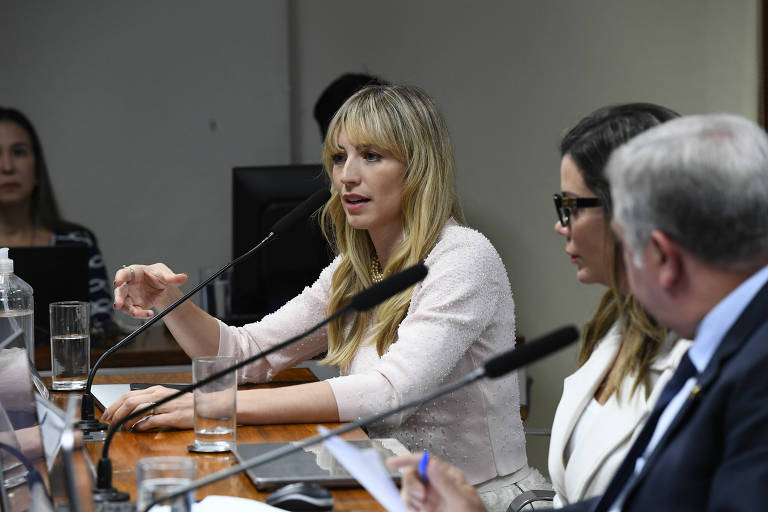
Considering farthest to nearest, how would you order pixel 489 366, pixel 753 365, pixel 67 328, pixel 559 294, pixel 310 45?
pixel 310 45 → pixel 559 294 → pixel 67 328 → pixel 489 366 → pixel 753 365

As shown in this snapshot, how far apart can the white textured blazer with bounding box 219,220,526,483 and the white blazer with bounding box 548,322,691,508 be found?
33 centimetres

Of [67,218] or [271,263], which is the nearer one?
[271,263]

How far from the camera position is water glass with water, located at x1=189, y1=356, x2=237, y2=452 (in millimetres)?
1580

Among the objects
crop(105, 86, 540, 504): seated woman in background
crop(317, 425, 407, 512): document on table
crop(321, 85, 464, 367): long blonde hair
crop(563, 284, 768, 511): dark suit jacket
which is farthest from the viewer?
crop(321, 85, 464, 367): long blonde hair

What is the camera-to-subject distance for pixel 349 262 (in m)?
2.25

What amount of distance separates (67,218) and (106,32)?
806 mm

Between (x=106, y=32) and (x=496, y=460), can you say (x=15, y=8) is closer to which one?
(x=106, y=32)

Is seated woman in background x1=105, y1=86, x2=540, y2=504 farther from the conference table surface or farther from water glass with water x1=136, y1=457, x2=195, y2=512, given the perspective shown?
water glass with water x1=136, y1=457, x2=195, y2=512

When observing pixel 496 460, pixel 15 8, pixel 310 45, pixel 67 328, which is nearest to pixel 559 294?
pixel 310 45

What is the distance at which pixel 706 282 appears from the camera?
0.99 metres

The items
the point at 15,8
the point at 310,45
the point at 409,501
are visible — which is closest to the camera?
the point at 409,501

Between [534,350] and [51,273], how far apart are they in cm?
203

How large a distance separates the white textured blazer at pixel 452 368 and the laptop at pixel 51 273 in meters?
1.05

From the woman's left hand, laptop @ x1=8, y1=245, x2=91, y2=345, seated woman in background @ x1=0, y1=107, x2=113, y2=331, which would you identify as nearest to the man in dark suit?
the woman's left hand
